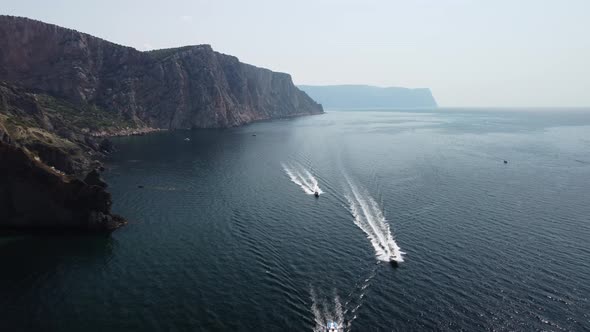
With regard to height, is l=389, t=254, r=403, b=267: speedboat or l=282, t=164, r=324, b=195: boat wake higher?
l=282, t=164, r=324, b=195: boat wake

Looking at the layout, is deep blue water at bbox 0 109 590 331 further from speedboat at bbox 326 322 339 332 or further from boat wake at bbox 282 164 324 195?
speedboat at bbox 326 322 339 332

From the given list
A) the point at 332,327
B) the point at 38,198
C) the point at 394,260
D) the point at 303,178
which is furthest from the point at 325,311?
the point at 303,178

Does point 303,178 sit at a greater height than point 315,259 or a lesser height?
greater

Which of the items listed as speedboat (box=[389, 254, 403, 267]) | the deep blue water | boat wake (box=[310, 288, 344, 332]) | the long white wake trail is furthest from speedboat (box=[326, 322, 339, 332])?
the long white wake trail

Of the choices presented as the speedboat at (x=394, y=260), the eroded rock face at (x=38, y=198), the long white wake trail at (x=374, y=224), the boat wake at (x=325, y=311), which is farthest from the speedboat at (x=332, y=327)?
the eroded rock face at (x=38, y=198)

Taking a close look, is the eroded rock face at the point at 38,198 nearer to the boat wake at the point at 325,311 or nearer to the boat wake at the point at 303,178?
the boat wake at the point at 325,311

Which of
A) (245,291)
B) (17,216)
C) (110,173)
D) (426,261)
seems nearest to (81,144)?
(110,173)

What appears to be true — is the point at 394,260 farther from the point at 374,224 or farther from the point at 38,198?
the point at 38,198
